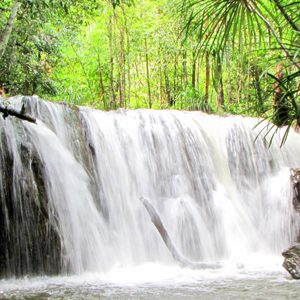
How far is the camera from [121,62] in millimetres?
15875

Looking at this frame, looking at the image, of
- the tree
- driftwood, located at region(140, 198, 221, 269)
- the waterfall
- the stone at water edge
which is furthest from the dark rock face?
the tree

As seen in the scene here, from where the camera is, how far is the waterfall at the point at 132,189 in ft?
21.2

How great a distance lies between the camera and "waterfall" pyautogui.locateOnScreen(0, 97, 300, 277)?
6.46 m

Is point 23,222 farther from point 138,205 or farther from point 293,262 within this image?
point 293,262

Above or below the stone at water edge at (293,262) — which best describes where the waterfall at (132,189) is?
above

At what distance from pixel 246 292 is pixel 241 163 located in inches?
230

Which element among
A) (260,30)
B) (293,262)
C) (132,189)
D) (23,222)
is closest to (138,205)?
(132,189)

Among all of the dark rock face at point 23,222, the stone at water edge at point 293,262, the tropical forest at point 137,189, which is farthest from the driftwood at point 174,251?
the dark rock face at point 23,222

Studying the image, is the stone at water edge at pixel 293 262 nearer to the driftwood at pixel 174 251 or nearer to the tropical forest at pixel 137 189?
the tropical forest at pixel 137 189

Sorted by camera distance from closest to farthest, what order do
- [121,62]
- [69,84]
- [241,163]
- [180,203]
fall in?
[180,203]
[241,163]
[121,62]
[69,84]

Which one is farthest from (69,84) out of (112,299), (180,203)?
(112,299)

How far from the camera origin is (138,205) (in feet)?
27.3

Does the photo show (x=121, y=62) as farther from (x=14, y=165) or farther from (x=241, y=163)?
(x=14, y=165)

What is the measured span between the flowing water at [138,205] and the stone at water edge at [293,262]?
128mm
